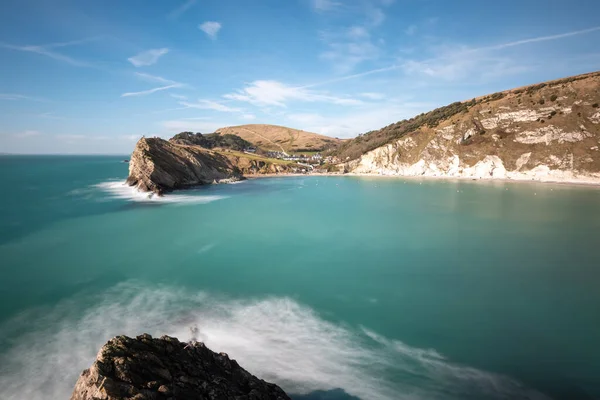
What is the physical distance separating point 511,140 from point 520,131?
3447 millimetres

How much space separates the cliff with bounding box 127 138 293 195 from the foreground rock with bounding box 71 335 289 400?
157 feet

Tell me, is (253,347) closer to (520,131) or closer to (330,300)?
(330,300)

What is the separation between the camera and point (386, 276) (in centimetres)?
1778

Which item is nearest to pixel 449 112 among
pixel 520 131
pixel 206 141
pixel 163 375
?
pixel 520 131

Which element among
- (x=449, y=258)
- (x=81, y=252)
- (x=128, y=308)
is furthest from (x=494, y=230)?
(x=81, y=252)

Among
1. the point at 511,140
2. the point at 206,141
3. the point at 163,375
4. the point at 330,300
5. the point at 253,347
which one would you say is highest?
the point at 206,141

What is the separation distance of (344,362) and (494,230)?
78.1 feet

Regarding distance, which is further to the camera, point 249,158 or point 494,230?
point 249,158

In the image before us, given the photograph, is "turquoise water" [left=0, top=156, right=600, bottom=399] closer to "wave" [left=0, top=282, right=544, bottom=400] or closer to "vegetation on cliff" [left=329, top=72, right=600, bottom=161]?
"wave" [left=0, top=282, right=544, bottom=400]

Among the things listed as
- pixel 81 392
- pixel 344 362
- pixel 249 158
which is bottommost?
pixel 344 362

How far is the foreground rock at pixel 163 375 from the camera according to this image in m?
4.86

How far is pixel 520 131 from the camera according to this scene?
74.7 metres

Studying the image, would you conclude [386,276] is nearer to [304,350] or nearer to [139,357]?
[304,350]

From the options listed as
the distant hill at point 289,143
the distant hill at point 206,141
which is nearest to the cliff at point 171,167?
the distant hill at point 206,141
